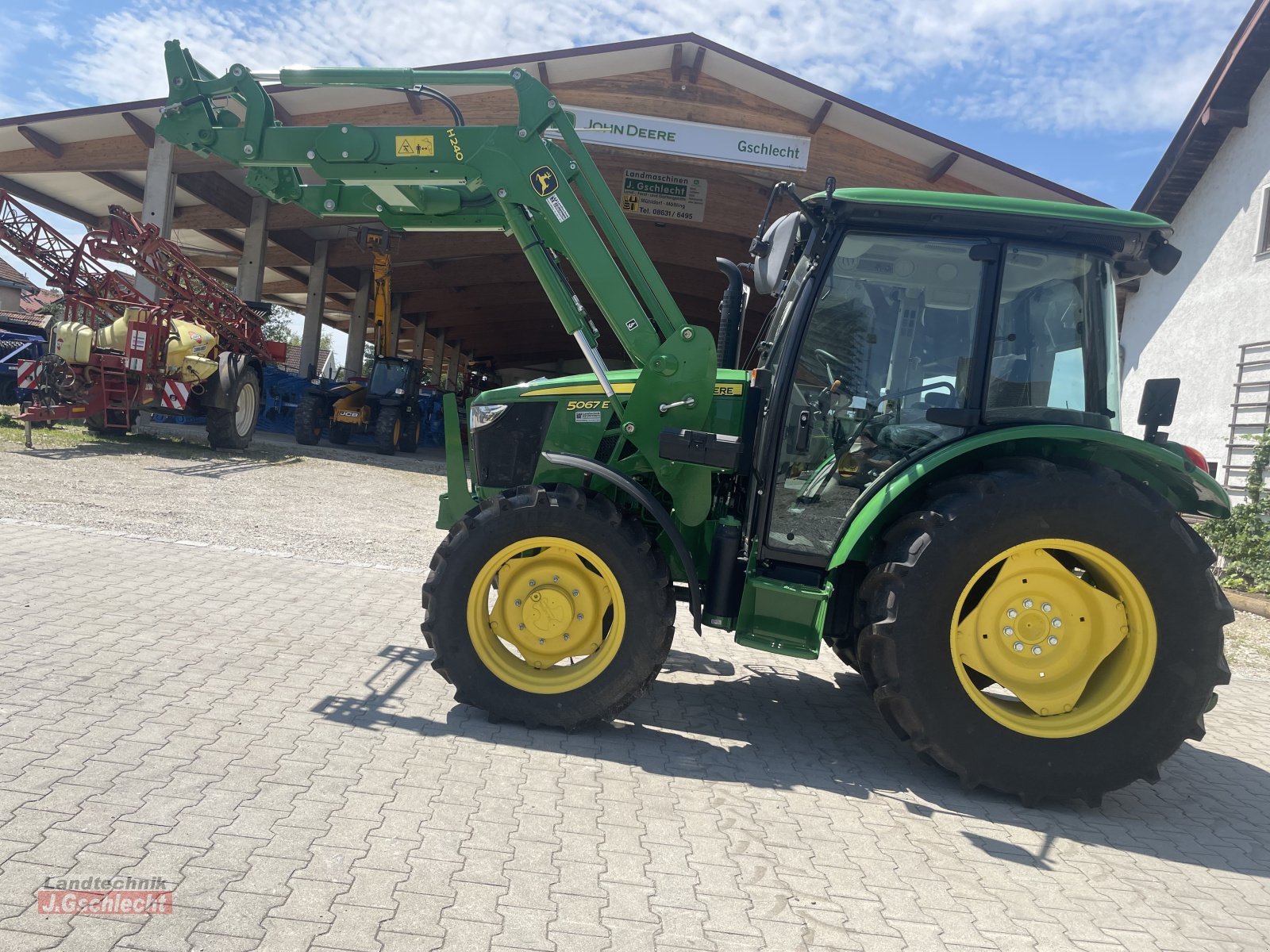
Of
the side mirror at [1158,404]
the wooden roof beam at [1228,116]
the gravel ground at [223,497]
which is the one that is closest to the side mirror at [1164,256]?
the side mirror at [1158,404]

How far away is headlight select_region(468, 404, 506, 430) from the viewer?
4418mm

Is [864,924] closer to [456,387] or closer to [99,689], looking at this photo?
[99,689]

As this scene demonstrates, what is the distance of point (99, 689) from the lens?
3.77 metres

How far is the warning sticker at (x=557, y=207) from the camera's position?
13.8 ft

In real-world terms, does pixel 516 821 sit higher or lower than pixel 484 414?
lower

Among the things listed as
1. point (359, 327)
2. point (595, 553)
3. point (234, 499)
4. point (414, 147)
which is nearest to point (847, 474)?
point (595, 553)

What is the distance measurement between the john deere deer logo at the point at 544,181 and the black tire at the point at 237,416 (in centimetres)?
1032

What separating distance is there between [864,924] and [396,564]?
5.24 m

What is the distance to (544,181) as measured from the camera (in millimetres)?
4191

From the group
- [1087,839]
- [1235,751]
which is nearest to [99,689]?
[1087,839]

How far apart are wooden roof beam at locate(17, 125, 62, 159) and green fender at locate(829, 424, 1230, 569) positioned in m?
15.2

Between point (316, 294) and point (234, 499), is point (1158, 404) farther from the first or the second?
point (316, 294)

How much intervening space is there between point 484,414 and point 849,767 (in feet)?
7.76

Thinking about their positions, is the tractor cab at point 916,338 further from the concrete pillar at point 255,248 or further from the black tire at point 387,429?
the concrete pillar at point 255,248
